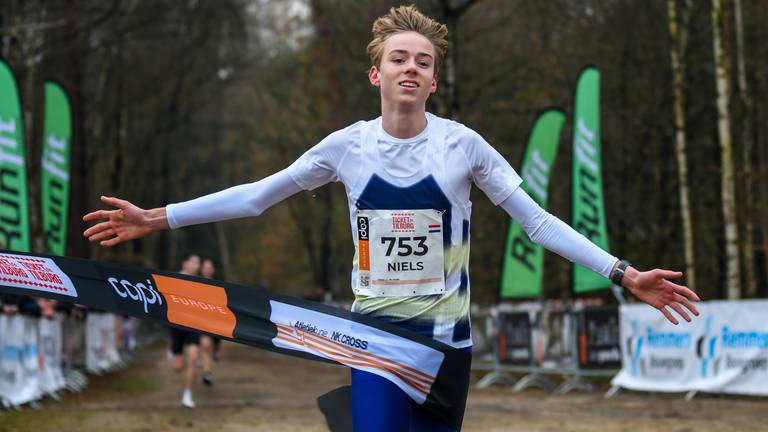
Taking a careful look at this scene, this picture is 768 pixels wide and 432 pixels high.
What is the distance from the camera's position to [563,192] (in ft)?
105

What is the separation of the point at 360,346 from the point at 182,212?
89 centimetres

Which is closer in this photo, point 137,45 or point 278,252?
point 137,45

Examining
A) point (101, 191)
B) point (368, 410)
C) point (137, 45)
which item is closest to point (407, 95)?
point (368, 410)

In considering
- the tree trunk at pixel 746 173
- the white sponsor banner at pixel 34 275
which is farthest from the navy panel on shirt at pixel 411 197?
the tree trunk at pixel 746 173

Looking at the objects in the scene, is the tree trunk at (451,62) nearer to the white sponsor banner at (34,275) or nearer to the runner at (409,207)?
the white sponsor banner at (34,275)

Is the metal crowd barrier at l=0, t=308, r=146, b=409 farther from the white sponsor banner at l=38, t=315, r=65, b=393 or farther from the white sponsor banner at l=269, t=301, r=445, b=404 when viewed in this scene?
the white sponsor banner at l=269, t=301, r=445, b=404

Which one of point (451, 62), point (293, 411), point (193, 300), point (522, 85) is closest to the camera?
point (193, 300)

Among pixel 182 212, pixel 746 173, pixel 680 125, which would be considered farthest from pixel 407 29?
pixel 746 173

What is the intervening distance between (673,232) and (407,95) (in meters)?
26.0

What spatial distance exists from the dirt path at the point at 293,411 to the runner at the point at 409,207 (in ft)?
25.8

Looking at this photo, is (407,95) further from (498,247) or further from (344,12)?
(498,247)

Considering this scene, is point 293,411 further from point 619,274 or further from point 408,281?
point 619,274

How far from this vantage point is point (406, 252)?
189 inches

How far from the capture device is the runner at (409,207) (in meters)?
4.77
